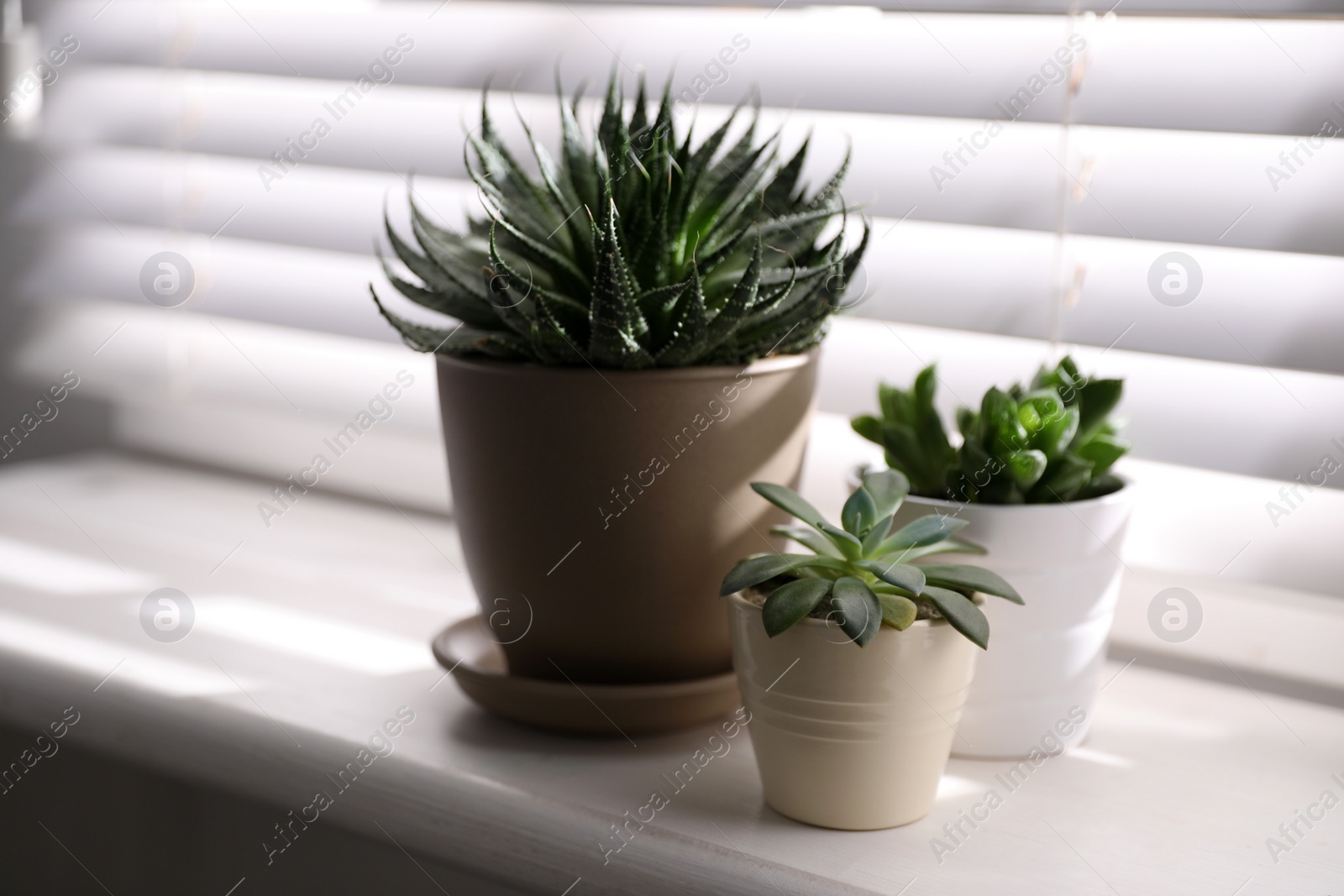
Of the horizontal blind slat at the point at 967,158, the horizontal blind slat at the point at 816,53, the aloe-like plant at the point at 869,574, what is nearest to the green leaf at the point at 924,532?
the aloe-like plant at the point at 869,574

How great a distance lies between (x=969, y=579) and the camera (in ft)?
2.17

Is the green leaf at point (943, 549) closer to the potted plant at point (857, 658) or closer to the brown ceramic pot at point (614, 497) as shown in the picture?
the potted plant at point (857, 658)

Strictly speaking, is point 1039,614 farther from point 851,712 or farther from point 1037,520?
point 851,712

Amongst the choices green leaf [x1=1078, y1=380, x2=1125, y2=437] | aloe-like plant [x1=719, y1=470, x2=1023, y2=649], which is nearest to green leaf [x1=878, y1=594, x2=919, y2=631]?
aloe-like plant [x1=719, y1=470, x2=1023, y2=649]

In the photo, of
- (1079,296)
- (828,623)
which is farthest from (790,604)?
(1079,296)

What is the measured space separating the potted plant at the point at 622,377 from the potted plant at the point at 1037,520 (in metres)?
0.10

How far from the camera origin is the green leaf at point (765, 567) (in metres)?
0.65

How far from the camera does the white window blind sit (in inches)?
33.3

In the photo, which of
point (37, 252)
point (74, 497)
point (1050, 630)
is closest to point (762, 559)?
point (1050, 630)

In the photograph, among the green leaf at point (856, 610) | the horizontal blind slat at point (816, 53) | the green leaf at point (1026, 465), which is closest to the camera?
the green leaf at point (856, 610)

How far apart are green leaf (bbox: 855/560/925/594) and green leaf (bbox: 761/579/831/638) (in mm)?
30

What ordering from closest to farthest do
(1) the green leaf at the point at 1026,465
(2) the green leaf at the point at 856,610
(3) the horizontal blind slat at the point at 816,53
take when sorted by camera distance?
(2) the green leaf at the point at 856,610
(1) the green leaf at the point at 1026,465
(3) the horizontal blind slat at the point at 816,53

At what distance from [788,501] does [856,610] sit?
10 cm

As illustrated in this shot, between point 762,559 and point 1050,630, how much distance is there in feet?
0.68
